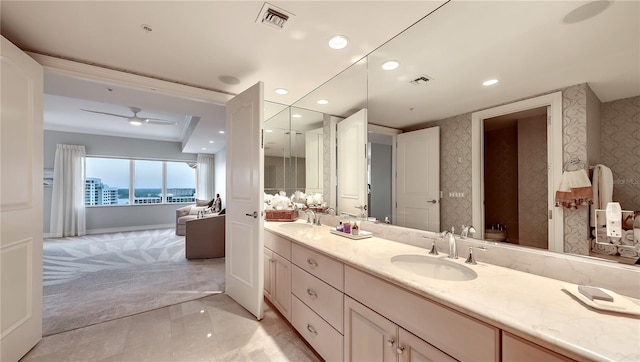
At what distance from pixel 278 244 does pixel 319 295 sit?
743 mm

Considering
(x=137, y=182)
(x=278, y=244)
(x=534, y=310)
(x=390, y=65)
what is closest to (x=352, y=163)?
(x=390, y=65)

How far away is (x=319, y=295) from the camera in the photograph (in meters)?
1.65

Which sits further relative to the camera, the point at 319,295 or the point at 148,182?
the point at 148,182

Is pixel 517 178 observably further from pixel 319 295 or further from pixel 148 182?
pixel 148 182

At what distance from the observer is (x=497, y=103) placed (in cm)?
125

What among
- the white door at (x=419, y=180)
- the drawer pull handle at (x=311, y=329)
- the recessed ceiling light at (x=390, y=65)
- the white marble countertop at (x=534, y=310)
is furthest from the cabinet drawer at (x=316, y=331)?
the recessed ceiling light at (x=390, y=65)

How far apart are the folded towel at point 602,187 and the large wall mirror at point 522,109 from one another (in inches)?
0.7

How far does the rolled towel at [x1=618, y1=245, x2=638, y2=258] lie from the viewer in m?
0.91

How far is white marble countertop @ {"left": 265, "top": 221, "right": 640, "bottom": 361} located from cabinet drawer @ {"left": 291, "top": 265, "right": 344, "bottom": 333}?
0.34m

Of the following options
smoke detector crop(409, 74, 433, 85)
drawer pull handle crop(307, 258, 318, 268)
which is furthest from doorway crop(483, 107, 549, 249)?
drawer pull handle crop(307, 258, 318, 268)

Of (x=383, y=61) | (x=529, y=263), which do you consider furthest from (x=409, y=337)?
(x=383, y=61)

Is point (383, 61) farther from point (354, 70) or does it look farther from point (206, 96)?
point (206, 96)

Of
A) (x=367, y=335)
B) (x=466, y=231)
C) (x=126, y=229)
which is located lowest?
(x=126, y=229)

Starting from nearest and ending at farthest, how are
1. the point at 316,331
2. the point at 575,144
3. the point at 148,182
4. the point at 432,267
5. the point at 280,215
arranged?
1. the point at 575,144
2. the point at 432,267
3. the point at 316,331
4. the point at 280,215
5. the point at 148,182
